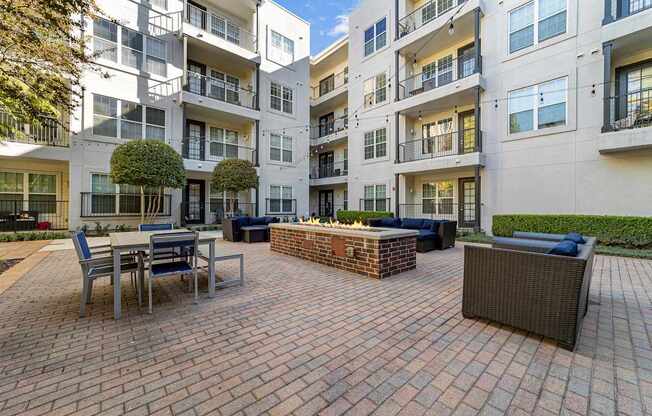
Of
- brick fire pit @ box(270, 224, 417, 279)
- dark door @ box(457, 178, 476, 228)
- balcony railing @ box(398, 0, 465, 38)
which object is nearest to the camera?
brick fire pit @ box(270, 224, 417, 279)

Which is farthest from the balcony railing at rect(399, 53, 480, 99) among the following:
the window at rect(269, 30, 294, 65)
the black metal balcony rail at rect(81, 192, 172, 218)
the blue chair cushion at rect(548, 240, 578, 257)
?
the black metal balcony rail at rect(81, 192, 172, 218)

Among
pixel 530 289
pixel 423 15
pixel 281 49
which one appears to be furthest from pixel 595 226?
pixel 281 49

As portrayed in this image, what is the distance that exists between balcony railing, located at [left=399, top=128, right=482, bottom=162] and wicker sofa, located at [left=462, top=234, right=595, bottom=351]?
973 cm

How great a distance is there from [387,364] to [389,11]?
58.0 ft

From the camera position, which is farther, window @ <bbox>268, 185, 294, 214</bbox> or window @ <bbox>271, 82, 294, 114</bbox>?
window @ <bbox>271, 82, 294, 114</bbox>

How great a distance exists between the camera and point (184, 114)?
13.5 metres

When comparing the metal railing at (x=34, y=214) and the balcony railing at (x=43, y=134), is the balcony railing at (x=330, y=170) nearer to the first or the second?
the balcony railing at (x=43, y=134)

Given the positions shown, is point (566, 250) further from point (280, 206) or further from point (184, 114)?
point (280, 206)

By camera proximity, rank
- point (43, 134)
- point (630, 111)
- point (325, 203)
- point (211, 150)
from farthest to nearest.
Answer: point (325, 203) < point (211, 150) < point (43, 134) < point (630, 111)

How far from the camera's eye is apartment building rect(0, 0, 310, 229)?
11484 mm

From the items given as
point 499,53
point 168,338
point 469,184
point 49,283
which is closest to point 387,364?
point 168,338

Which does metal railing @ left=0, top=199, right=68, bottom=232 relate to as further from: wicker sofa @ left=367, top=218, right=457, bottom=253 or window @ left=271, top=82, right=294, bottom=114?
wicker sofa @ left=367, top=218, right=457, bottom=253

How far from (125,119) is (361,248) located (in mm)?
12918

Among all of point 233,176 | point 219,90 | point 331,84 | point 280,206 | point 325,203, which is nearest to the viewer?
point 233,176
